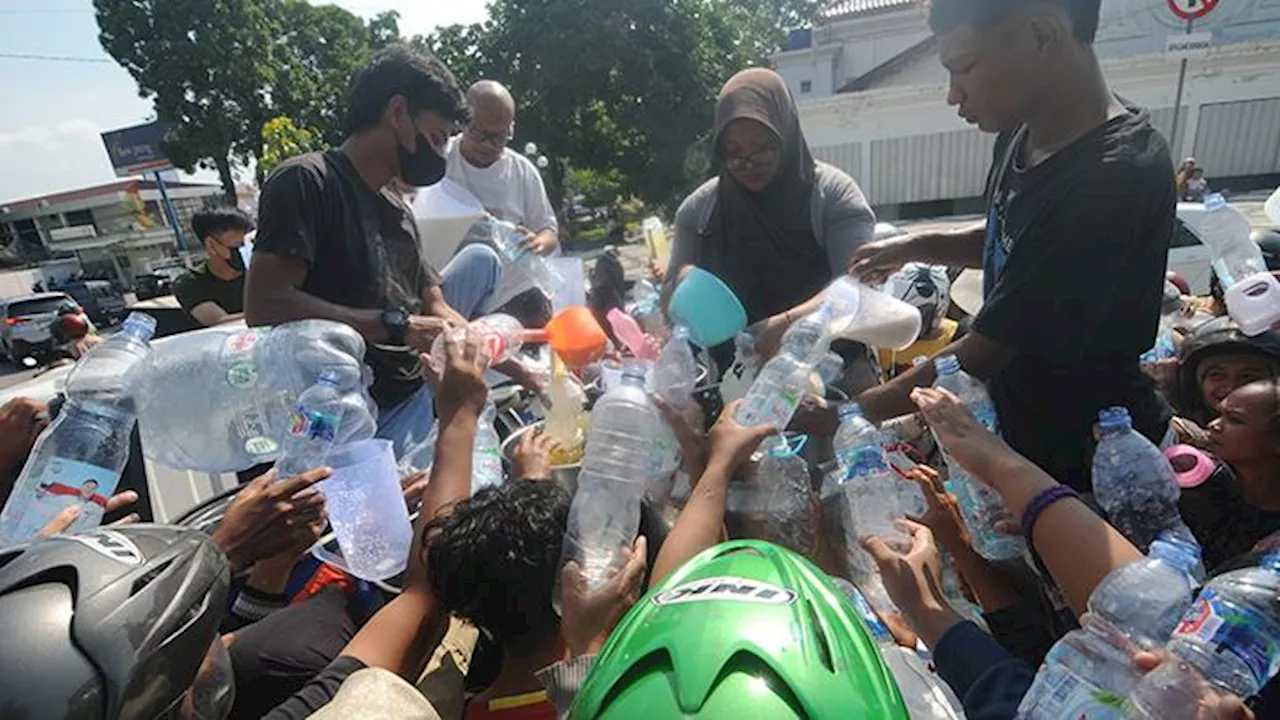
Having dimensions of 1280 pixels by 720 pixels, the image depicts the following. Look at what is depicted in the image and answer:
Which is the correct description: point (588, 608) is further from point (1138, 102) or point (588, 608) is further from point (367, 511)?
point (1138, 102)

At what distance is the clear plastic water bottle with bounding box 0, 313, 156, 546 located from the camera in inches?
71.4

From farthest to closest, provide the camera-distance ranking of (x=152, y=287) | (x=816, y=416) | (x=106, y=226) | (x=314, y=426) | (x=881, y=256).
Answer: (x=106, y=226) < (x=152, y=287) < (x=881, y=256) < (x=816, y=416) < (x=314, y=426)

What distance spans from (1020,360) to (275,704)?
2.11 m

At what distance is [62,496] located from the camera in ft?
5.97

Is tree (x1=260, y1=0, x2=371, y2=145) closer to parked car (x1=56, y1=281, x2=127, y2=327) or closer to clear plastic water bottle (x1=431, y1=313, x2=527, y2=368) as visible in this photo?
parked car (x1=56, y1=281, x2=127, y2=327)

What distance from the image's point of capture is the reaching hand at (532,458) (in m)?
2.12

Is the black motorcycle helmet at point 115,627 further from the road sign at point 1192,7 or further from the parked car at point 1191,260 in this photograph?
the road sign at point 1192,7

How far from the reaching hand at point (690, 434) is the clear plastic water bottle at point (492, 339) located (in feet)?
1.90

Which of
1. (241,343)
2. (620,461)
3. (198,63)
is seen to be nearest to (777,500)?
(620,461)

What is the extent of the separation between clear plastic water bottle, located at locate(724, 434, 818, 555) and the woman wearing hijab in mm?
590

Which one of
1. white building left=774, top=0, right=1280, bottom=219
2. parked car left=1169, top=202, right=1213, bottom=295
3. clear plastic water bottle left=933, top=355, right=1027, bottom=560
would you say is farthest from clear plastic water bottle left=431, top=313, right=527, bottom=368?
white building left=774, top=0, right=1280, bottom=219

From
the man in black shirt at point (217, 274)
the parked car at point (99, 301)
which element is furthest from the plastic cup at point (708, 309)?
the parked car at point (99, 301)

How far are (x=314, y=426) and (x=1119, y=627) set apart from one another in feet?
6.33

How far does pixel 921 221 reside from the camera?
21312 mm
